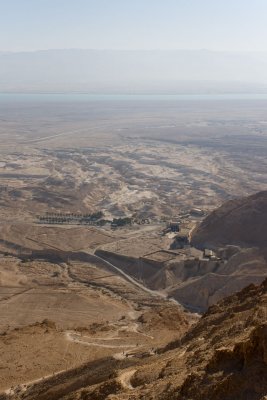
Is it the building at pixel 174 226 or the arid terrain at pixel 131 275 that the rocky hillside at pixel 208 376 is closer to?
the arid terrain at pixel 131 275

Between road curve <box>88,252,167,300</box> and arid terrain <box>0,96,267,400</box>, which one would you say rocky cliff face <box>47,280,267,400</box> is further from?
road curve <box>88,252,167,300</box>

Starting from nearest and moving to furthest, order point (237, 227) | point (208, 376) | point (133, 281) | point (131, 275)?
point (208, 376) → point (133, 281) → point (131, 275) → point (237, 227)

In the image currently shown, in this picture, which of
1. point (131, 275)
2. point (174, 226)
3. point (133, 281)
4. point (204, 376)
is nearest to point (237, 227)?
point (174, 226)

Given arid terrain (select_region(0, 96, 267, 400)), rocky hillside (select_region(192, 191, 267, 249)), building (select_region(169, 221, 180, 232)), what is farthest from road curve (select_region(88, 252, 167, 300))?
building (select_region(169, 221, 180, 232))

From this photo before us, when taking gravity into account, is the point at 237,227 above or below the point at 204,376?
below

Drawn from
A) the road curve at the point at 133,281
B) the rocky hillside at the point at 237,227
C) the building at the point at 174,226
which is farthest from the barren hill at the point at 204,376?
the building at the point at 174,226

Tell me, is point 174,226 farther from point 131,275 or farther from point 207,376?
point 207,376

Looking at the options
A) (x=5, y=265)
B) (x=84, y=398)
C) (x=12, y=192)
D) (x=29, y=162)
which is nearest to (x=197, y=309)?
(x=5, y=265)
